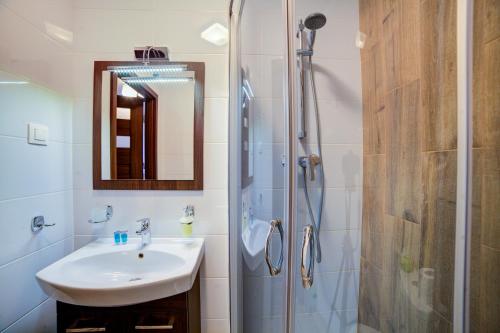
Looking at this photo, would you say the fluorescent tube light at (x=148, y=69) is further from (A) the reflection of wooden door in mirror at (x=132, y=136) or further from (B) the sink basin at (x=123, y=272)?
(B) the sink basin at (x=123, y=272)

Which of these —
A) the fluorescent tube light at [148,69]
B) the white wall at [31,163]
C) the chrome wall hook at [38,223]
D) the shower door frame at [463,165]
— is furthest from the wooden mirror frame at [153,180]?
the shower door frame at [463,165]

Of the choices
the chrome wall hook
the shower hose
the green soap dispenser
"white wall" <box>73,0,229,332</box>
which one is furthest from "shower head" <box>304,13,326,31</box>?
the chrome wall hook

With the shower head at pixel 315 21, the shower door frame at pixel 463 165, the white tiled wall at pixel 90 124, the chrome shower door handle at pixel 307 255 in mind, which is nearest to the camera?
the shower door frame at pixel 463 165

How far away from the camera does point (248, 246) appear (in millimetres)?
1009

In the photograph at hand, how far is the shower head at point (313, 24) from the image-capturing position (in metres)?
0.75

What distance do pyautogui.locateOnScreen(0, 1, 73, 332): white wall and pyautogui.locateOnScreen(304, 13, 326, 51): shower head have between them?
1228mm

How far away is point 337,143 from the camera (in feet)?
2.67

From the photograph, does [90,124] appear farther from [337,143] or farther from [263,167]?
[337,143]

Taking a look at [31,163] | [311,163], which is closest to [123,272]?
[31,163]

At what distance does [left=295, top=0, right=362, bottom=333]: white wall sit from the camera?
80cm

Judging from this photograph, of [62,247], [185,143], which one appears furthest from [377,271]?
[62,247]

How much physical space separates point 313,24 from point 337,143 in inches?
17.3

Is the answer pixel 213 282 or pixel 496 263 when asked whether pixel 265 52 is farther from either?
pixel 213 282

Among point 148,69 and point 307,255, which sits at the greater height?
point 148,69
